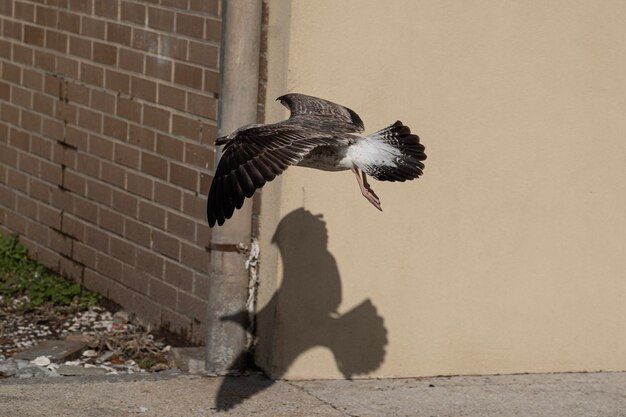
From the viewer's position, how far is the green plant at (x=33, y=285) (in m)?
9.50

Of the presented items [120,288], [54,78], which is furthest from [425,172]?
[54,78]

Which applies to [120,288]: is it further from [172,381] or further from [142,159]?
[172,381]

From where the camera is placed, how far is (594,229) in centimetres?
830

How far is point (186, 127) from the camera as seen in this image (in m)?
8.42

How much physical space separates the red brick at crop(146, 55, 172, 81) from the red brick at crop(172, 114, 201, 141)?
0.93ft

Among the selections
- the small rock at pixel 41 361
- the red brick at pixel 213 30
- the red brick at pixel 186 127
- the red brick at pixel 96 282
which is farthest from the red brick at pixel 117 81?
the small rock at pixel 41 361

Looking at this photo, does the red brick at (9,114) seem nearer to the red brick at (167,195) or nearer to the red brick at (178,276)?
the red brick at (167,195)

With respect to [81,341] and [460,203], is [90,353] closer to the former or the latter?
[81,341]

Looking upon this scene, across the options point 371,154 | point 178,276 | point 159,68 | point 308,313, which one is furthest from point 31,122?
point 371,154

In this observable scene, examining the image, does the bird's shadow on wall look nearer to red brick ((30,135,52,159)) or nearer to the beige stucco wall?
the beige stucco wall

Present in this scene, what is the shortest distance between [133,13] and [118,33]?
24cm

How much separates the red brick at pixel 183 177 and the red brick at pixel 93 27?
1.33 m

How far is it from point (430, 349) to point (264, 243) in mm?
1206

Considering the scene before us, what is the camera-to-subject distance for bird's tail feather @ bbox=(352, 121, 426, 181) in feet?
22.5
